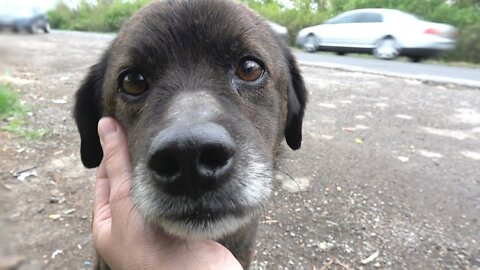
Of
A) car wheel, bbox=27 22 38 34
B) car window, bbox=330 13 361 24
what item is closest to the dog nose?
car wheel, bbox=27 22 38 34

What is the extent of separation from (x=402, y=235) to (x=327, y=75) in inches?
349

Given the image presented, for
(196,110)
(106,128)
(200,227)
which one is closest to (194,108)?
(196,110)

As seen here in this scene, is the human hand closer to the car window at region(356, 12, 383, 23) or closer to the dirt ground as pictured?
the dirt ground

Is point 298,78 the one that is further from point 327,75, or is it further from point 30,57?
point 327,75

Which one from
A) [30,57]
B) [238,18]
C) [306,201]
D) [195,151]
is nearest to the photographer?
[30,57]

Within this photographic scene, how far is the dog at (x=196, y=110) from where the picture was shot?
1706 mm

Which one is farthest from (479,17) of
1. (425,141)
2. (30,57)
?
(30,57)

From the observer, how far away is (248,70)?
8.05ft

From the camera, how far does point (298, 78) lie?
11.3 feet

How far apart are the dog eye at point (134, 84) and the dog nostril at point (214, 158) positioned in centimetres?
90

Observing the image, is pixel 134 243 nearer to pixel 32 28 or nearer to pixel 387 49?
pixel 32 28

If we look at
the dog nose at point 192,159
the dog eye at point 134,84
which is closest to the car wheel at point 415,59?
the dog eye at point 134,84

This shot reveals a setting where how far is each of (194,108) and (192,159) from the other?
41 cm

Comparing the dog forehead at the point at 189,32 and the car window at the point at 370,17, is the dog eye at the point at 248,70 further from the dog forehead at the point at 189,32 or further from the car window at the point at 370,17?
the car window at the point at 370,17
